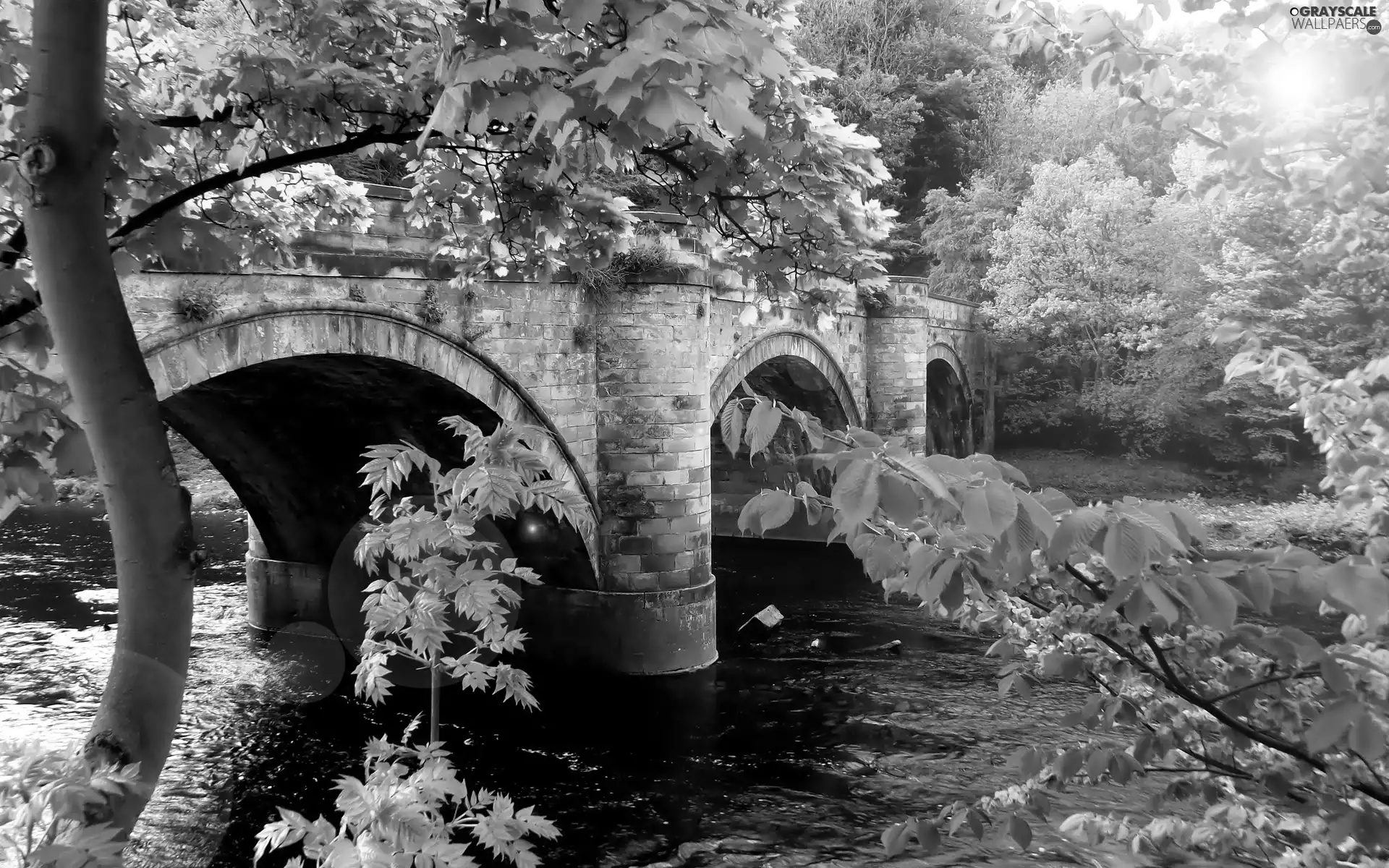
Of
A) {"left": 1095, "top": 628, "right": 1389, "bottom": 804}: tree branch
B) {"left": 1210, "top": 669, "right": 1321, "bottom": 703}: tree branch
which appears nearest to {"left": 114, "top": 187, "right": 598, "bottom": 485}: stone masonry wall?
{"left": 1095, "top": 628, "right": 1389, "bottom": 804}: tree branch

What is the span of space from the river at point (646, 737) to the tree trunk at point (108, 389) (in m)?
4.93

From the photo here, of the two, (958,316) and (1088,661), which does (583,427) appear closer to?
(1088,661)

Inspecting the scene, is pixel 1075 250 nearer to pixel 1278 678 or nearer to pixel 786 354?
pixel 786 354

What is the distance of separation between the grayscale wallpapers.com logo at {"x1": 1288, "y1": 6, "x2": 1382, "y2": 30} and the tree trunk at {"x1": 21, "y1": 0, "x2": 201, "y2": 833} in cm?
290

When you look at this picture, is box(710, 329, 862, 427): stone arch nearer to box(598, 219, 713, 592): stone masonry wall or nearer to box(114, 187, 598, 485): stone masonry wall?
box(598, 219, 713, 592): stone masonry wall

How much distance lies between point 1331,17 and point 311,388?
8965 mm

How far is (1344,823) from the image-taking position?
2.00 metres

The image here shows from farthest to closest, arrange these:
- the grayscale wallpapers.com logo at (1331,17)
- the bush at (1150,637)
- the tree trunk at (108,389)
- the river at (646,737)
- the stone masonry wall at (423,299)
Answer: the river at (646,737)
the stone masonry wall at (423,299)
the grayscale wallpapers.com logo at (1331,17)
the tree trunk at (108,389)
the bush at (1150,637)

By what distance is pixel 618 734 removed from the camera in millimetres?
9758

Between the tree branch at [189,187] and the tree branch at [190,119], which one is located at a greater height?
the tree branch at [190,119]

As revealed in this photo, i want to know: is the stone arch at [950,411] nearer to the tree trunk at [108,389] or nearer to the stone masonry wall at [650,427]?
the stone masonry wall at [650,427]

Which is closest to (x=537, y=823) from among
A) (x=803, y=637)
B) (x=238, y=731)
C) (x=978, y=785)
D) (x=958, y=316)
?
(x=978, y=785)

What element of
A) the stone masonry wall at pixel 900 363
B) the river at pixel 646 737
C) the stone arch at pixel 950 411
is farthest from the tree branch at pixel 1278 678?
the stone arch at pixel 950 411

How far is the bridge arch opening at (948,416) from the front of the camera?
27750 mm
